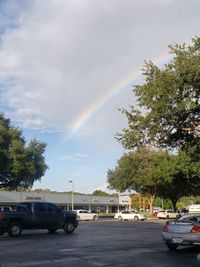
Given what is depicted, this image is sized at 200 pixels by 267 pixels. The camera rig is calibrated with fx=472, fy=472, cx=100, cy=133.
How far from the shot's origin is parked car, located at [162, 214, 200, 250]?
1750cm

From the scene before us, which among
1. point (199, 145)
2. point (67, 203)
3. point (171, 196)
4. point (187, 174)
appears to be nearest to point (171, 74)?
point (199, 145)

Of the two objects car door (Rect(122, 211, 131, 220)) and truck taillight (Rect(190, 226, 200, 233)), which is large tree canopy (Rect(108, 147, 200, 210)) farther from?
truck taillight (Rect(190, 226, 200, 233))

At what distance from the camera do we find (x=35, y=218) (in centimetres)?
2734

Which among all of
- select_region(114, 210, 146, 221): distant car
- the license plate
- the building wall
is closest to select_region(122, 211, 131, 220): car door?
select_region(114, 210, 146, 221): distant car

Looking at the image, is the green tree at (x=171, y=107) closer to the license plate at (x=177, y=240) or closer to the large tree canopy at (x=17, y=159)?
the license plate at (x=177, y=240)

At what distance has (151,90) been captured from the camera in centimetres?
2614

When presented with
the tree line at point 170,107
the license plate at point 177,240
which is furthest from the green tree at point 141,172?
the license plate at point 177,240

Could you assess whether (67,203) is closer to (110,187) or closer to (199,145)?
(110,187)

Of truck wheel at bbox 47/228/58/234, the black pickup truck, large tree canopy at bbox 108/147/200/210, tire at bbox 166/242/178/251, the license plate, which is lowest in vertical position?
tire at bbox 166/242/178/251

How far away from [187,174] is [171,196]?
23.4m

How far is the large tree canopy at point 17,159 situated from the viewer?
61125 millimetres

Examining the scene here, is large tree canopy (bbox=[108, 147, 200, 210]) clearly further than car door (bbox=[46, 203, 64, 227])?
Yes

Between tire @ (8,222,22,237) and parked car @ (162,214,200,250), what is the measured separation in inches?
421

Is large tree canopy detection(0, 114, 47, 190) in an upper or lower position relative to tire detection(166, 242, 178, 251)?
upper
